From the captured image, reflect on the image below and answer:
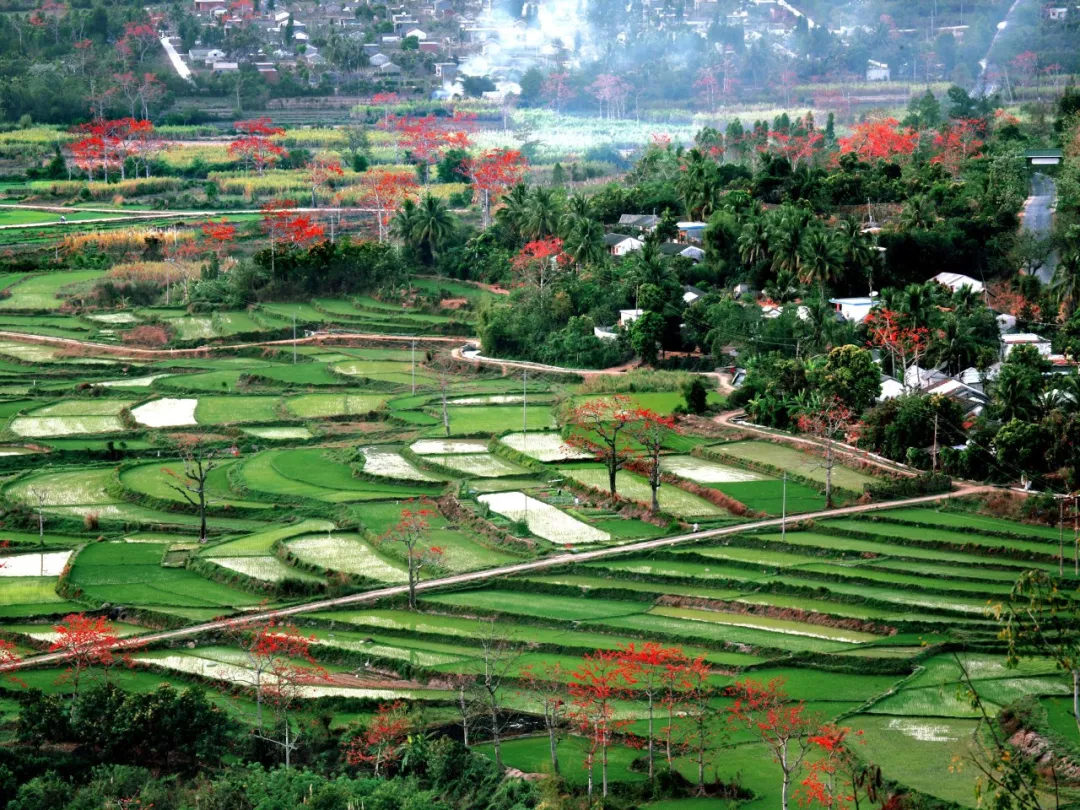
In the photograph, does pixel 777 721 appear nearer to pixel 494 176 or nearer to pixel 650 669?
pixel 650 669

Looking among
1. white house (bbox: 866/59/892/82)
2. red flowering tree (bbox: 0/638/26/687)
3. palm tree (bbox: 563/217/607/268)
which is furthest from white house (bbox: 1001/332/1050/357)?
white house (bbox: 866/59/892/82)

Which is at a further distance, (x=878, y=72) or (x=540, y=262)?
(x=878, y=72)

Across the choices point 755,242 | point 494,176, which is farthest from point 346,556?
point 494,176

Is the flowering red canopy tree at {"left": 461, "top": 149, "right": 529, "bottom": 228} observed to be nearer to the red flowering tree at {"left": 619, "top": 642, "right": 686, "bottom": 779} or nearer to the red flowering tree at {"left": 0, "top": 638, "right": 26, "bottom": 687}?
the red flowering tree at {"left": 0, "top": 638, "right": 26, "bottom": 687}

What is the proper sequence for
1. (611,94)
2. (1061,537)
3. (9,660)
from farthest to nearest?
(611,94), (1061,537), (9,660)

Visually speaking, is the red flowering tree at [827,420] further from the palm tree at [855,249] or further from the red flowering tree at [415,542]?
the palm tree at [855,249]

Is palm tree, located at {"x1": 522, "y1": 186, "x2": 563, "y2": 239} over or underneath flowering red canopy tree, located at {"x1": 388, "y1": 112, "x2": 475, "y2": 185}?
underneath
